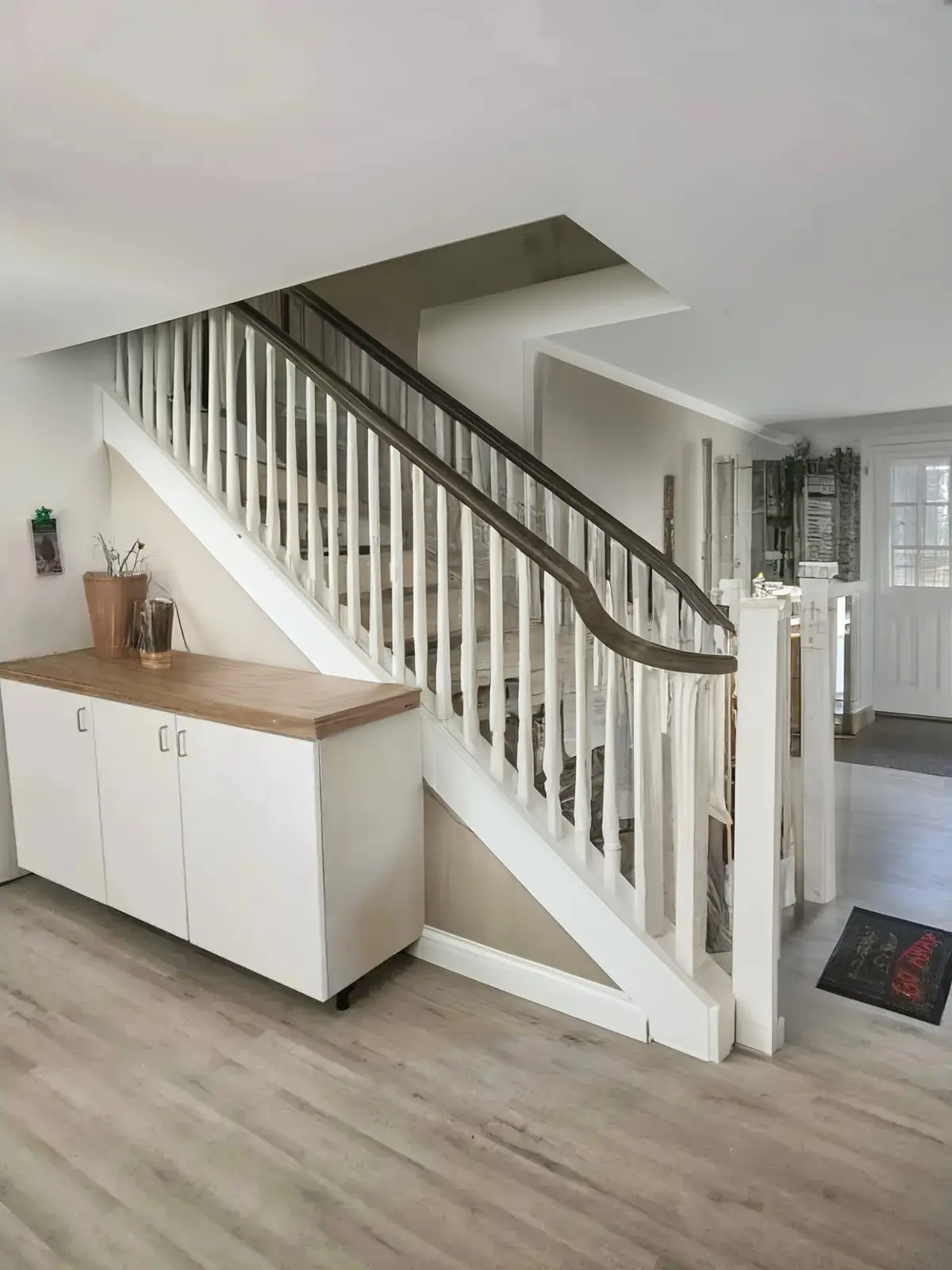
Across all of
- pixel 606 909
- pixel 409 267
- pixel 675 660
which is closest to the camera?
pixel 675 660

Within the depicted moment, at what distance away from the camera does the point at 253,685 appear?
106 inches

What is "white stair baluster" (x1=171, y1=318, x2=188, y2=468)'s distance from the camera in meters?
3.12

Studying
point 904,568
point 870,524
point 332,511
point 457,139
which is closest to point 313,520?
point 332,511

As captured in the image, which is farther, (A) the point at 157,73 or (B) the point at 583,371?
(B) the point at 583,371

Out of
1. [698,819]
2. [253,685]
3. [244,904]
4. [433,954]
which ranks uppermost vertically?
[253,685]

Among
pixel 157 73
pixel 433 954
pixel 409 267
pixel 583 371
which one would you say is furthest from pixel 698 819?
pixel 409 267

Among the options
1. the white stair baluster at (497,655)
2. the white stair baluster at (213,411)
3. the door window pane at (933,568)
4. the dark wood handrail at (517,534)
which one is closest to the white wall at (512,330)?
the dark wood handrail at (517,534)

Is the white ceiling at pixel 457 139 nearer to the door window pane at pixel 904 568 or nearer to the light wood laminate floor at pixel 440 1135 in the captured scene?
the light wood laminate floor at pixel 440 1135

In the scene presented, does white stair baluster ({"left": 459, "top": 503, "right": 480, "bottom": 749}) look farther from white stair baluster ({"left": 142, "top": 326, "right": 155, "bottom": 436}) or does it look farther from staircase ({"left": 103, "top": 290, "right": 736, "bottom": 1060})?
white stair baluster ({"left": 142, "top": 326, "right": 155, "bottom": 436})

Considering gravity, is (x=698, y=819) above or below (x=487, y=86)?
below

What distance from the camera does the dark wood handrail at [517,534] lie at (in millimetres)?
2152

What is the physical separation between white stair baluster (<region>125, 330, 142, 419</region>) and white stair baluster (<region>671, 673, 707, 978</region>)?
240cm

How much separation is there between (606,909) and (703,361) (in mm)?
2520

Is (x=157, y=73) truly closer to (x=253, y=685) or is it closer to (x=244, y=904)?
(x=253, y=685)
